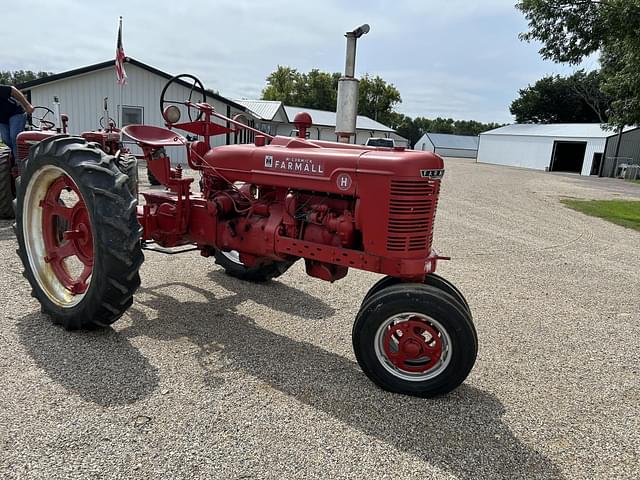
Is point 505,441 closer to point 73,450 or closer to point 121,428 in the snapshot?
point 121,428

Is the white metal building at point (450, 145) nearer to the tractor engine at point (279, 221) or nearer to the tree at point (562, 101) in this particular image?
the tree at point (562, 101)

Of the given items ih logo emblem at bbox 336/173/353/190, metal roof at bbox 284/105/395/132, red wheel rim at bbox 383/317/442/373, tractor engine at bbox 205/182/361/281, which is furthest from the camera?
metal roof at bbox 284/105/395/132

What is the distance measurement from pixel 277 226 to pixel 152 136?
173 centimetres

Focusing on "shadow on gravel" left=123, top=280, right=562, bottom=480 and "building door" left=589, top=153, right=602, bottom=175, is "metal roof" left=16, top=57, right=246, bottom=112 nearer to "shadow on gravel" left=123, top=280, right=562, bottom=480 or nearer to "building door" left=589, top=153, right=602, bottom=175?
"shadow on gravel" left=123, top=280, right=562, bottom=480

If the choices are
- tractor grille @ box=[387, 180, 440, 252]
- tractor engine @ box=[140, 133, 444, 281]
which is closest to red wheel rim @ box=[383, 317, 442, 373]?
tractor engine @ box=[140, 133, 444, 281]

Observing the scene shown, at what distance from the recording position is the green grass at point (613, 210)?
1148cm

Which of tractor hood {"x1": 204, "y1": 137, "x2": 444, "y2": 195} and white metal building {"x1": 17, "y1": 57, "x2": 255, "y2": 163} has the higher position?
white metal building {"x1": 17, "y1": 57, "x2": 255, "y2": 163}

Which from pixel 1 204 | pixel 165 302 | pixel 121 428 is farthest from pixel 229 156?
pixel 1 204

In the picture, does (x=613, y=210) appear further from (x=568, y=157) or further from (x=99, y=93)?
(x=568, y=157)

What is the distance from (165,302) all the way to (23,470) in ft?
7.51

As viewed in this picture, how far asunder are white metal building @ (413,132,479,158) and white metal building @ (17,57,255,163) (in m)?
45.5

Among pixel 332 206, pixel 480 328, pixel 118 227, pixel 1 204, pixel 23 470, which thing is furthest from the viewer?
pixel 1 204

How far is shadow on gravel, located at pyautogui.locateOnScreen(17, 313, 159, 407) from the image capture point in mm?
2895

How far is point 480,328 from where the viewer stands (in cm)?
434
